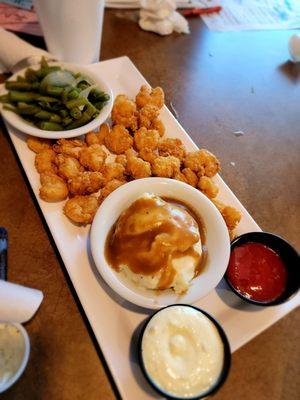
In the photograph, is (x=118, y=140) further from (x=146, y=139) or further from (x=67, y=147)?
(x=67, y=147)

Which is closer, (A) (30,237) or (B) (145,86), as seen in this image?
(A) (30,237)

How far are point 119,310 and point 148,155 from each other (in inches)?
27.4

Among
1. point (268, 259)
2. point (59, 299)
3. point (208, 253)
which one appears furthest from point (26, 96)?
point (268, 259)

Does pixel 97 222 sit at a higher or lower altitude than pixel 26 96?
lower

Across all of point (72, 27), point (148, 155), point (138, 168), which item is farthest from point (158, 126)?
point (72, 27)

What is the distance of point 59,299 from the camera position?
1.34 meters

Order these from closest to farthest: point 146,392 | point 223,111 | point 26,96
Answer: point 146,392
point 26,96
point 223,111

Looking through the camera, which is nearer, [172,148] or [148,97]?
[172,148]

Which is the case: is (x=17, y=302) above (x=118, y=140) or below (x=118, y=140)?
below

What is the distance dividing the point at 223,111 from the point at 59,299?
1.44 metres

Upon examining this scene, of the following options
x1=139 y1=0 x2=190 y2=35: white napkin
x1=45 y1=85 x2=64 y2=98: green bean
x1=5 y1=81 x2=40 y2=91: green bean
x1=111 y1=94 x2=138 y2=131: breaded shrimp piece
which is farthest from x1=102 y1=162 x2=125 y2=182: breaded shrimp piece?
x1=139 y1=0 x2=190 y2=35: white napkin

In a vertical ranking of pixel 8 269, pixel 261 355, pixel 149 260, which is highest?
pixel 149 260

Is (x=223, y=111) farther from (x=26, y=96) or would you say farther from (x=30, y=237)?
(x=30, y=237)

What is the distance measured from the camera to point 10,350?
1.12m
